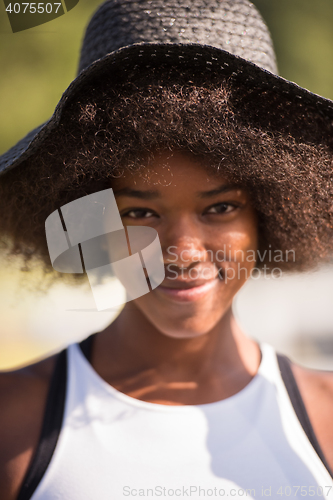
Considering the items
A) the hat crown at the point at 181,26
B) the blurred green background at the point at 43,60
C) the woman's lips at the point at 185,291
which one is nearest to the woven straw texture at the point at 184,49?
the hat crown at the point at 181,26

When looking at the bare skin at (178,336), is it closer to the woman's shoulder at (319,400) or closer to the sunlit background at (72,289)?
the woman's shoulder at (319,400)

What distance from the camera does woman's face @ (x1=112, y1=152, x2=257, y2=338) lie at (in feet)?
4.07

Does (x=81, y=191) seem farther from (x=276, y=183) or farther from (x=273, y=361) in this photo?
(x=273, y=361)

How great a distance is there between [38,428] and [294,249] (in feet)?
3.64

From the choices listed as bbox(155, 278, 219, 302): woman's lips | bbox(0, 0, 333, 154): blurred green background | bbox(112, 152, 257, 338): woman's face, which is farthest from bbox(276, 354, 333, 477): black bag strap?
Answer: bbox(0, 0, 333, 154): blurred green background

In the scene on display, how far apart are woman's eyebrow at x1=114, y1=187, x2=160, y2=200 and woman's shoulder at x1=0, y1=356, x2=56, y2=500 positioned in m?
0.62

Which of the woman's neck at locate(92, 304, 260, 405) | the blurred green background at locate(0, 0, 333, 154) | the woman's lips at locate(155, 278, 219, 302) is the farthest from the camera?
the blurred green background at locate(0, 0, 333, 154)

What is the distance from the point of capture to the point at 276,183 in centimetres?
138

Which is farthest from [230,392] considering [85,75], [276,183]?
[85,75]

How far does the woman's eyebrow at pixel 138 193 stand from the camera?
124 centimetres

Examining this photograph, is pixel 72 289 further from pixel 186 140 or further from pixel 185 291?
pixel 186 140

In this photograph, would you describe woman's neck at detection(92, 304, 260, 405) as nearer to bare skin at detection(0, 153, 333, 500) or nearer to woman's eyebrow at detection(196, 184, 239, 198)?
bare skin at detection(0, 153, 333, 500)

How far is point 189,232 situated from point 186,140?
0.26m

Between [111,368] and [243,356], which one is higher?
[111,368]
